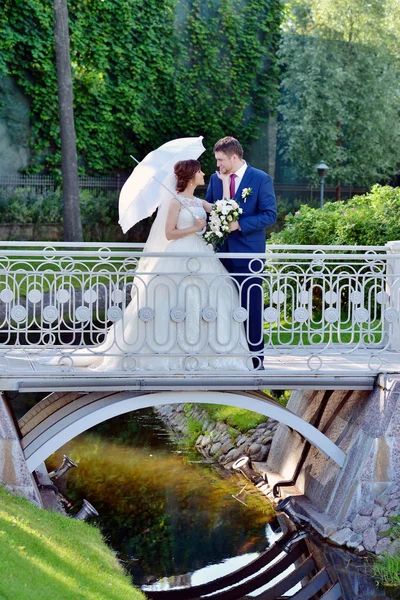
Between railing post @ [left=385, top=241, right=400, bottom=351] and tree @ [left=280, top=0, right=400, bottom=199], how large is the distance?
18182 millimetres

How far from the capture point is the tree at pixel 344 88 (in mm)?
27250

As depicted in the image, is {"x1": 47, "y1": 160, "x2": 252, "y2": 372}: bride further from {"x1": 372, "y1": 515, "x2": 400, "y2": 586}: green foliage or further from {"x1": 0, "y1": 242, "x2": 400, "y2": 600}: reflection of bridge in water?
{"x1": 372, "y1": 515, "x2": 400, "y2": 586}: green foliage

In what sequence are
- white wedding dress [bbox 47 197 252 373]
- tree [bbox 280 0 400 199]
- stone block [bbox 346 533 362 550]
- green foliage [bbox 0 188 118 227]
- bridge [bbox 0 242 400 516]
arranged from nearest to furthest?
bridge [bbox 0 242 400 516] < white wedding dress [bbox 47 197 252 373] < stone block [bbox 346 533 362 550] < green foliage [bbox 0 188 118 227] < tree [bbox 280 0 400 199]

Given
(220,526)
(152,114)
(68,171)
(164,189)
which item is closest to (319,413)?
(220,526)

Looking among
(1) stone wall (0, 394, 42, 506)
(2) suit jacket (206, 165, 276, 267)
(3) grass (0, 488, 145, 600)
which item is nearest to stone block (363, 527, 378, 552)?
(3) grass (0, 488, 145, 600)

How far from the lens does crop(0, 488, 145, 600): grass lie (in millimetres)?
6098

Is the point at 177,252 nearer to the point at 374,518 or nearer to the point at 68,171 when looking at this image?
the point at 374,518

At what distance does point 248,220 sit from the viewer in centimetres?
863

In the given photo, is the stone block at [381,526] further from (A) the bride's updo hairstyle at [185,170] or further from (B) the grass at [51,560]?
(A) the bride's updo hairstyle at [185,170]

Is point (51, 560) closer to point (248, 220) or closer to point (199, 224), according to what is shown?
point (199, 224)

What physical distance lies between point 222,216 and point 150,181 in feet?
2.54

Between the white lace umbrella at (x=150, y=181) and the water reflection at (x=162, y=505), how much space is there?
3120mm

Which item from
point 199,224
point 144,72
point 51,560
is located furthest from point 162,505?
point 144,72

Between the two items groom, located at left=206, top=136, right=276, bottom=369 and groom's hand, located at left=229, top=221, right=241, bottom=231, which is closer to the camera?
groom's hand, located at left=229, top=221, right=241, bottom=231
